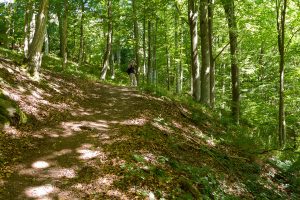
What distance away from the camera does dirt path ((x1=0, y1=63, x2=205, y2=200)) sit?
6047mm

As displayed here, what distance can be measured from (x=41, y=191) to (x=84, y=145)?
88.8 inches

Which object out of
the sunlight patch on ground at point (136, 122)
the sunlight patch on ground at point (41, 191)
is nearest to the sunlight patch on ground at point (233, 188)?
the sunlight patch on ground at point (136, 122)

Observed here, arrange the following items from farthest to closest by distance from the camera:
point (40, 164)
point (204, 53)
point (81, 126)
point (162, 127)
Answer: point (204, 53)
point (162, 127)
point (81, 126)
point (40, 164)

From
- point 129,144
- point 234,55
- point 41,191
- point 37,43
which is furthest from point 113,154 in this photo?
point 234,55

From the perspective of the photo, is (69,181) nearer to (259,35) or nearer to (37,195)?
(37,195)

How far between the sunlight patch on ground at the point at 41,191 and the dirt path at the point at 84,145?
0.7 inches

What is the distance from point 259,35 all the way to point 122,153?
1485 cm

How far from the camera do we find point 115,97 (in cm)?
1436

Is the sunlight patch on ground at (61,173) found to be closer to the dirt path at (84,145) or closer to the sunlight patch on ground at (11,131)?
the dirt path at (84,145)

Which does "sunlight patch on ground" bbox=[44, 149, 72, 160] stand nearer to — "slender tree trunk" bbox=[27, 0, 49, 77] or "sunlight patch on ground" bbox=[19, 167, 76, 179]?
"sunlight patch on ground" bbox=[19, 167, 76, 179]

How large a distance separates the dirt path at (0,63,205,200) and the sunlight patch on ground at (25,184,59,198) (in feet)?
0.06

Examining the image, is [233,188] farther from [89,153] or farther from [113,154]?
[89,153]

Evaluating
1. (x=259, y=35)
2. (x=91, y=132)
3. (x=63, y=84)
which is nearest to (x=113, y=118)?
(x=91, y=132)

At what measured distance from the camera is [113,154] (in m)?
7.43
